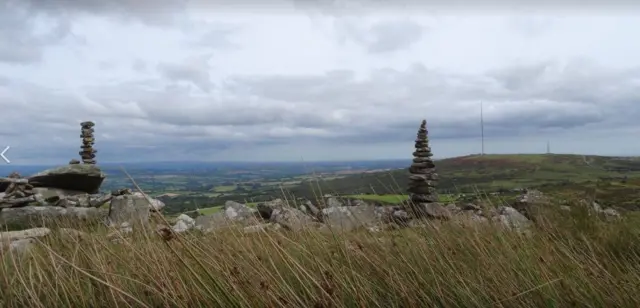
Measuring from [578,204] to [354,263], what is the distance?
4.98 metres

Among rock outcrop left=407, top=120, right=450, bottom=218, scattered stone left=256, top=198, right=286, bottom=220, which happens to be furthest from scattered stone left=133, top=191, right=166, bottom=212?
rock outcrop left=407, top=120, right=450, bottom=218

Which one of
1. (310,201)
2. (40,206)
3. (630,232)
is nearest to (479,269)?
(630,232)

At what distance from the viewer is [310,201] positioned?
15750mm

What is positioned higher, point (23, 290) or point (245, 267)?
point (245, 267)

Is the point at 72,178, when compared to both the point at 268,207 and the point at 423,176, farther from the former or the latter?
the point at 423,176

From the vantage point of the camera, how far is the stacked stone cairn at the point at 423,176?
58.1ft

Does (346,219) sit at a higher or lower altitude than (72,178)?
lower

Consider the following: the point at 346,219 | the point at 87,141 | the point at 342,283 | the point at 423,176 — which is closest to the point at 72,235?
the point at 342,283

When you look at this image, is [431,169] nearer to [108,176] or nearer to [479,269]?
[108,176]

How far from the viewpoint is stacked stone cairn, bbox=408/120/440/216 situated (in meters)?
17.7

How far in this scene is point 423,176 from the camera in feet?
57.8

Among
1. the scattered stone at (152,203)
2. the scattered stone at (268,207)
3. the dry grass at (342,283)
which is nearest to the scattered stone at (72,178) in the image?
the scattered stone at (152,203)

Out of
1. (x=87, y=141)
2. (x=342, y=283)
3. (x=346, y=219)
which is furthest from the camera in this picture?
(x=87, y=141)

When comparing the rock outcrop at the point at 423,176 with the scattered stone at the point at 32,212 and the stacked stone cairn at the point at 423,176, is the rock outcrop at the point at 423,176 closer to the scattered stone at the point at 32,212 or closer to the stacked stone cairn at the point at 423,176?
the stacked stone cairn at the point at 423,176
